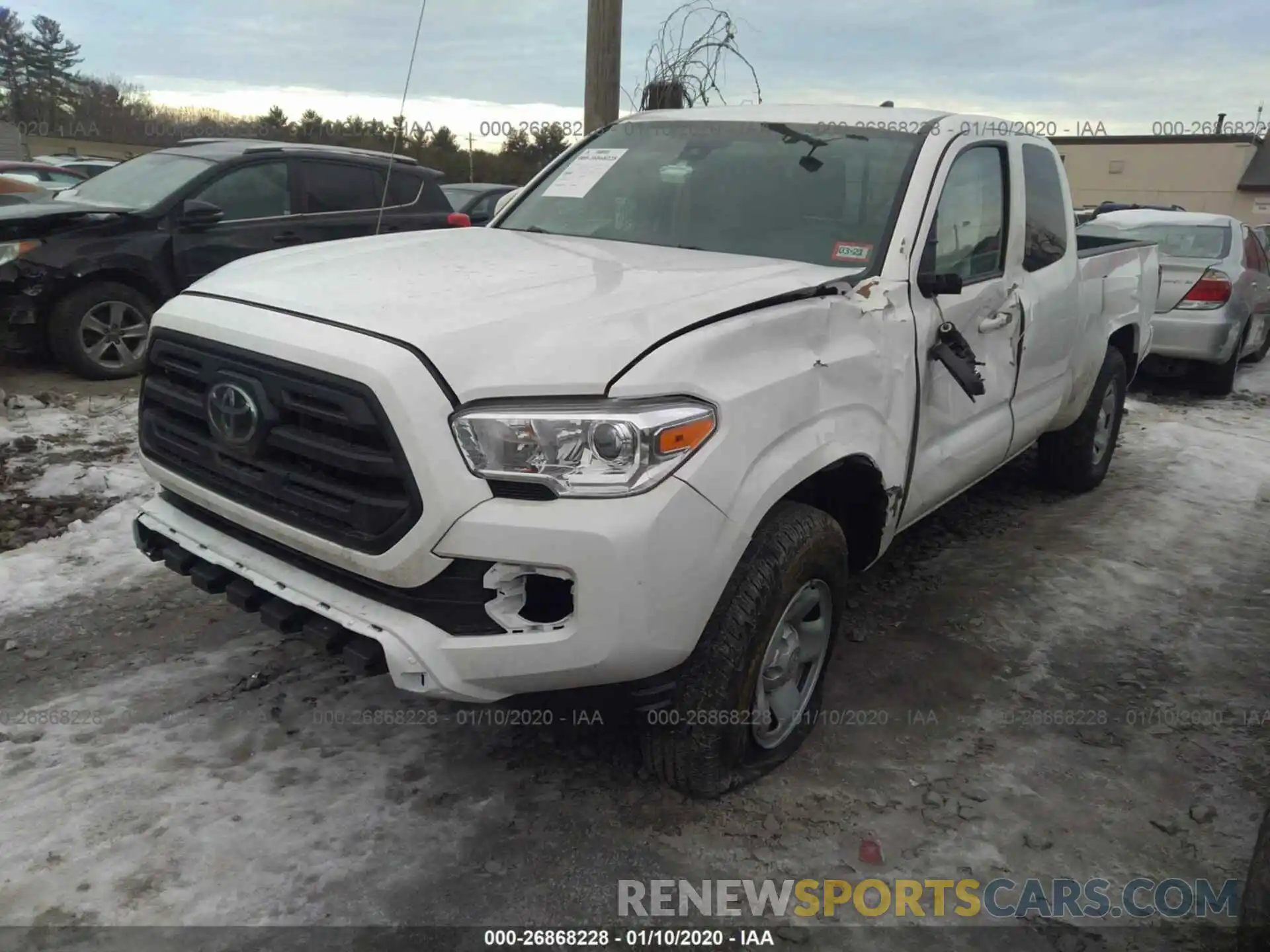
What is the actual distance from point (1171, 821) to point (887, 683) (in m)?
0.97

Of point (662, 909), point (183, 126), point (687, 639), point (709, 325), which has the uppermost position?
point (183, 126)

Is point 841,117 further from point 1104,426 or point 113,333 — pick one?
point 113,333

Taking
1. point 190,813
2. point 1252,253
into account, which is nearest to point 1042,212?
point 190,813

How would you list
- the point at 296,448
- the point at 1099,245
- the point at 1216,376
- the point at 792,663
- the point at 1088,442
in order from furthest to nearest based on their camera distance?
the point at 1216,376 → the point at 1099,245 → the point at 1088,442 → the point at 792,663 → the point at 296,448

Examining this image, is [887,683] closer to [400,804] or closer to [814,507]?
[814,507]

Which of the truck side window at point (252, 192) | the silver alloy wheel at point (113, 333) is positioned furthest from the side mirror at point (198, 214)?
the silver alloy wheel at point (113, 333)

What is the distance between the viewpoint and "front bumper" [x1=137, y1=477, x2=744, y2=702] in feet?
7.04

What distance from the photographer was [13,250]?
20.7 ft

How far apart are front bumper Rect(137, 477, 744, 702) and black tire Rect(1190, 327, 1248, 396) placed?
8.33m

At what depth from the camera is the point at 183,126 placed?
27.4 m

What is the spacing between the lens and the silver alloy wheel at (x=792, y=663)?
2.73m

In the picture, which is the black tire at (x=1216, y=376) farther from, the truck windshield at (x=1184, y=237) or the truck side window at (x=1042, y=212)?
the truck side window at (x=1042, y=212)

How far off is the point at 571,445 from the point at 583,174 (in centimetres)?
217

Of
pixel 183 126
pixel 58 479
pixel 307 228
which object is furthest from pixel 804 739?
pixel 183 126
